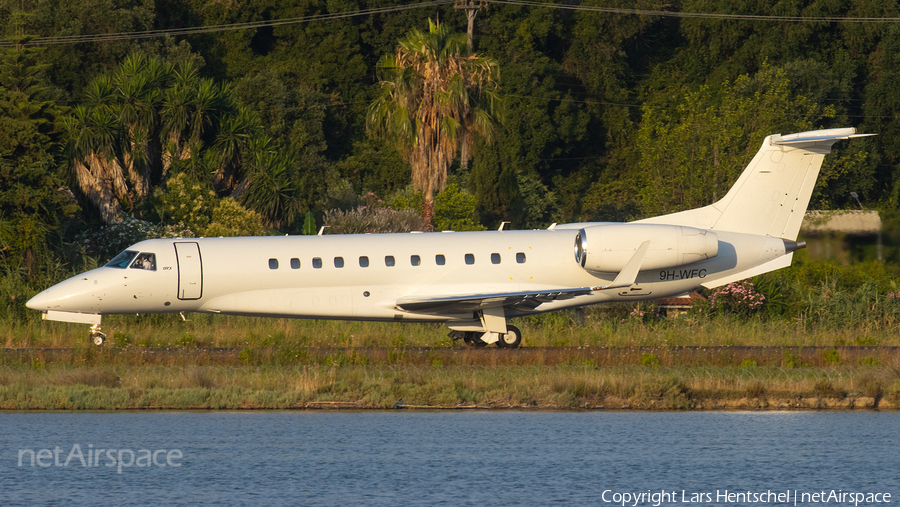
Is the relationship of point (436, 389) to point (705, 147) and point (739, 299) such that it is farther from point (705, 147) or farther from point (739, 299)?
point (705, 147)

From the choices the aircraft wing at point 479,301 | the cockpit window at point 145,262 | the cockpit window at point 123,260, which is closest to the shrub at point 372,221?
the cockpit window at point 123,260

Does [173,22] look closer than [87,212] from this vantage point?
No

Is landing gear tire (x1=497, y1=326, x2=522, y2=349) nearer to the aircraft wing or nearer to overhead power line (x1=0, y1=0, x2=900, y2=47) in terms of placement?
the aircraft wing

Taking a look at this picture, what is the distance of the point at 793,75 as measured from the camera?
51.9 metres

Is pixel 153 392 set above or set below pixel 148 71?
below

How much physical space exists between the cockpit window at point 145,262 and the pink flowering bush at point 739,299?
13.0 m

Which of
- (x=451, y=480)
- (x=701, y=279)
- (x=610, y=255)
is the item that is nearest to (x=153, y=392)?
(x=451, y=480)

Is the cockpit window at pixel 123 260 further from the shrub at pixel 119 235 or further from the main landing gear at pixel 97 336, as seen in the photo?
the shrub at pixel 119 235

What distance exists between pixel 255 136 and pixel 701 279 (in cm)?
1636

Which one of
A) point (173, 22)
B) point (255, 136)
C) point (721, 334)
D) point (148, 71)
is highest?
point (173, 22)

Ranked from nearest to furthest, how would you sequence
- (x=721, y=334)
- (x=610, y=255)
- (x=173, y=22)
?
(x=610, y=255) → (x=721, y=334) → (x=173, y=22)

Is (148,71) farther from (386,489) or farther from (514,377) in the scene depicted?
(386,489)

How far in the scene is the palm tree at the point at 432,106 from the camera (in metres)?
37.1

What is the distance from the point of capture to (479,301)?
21766mm
